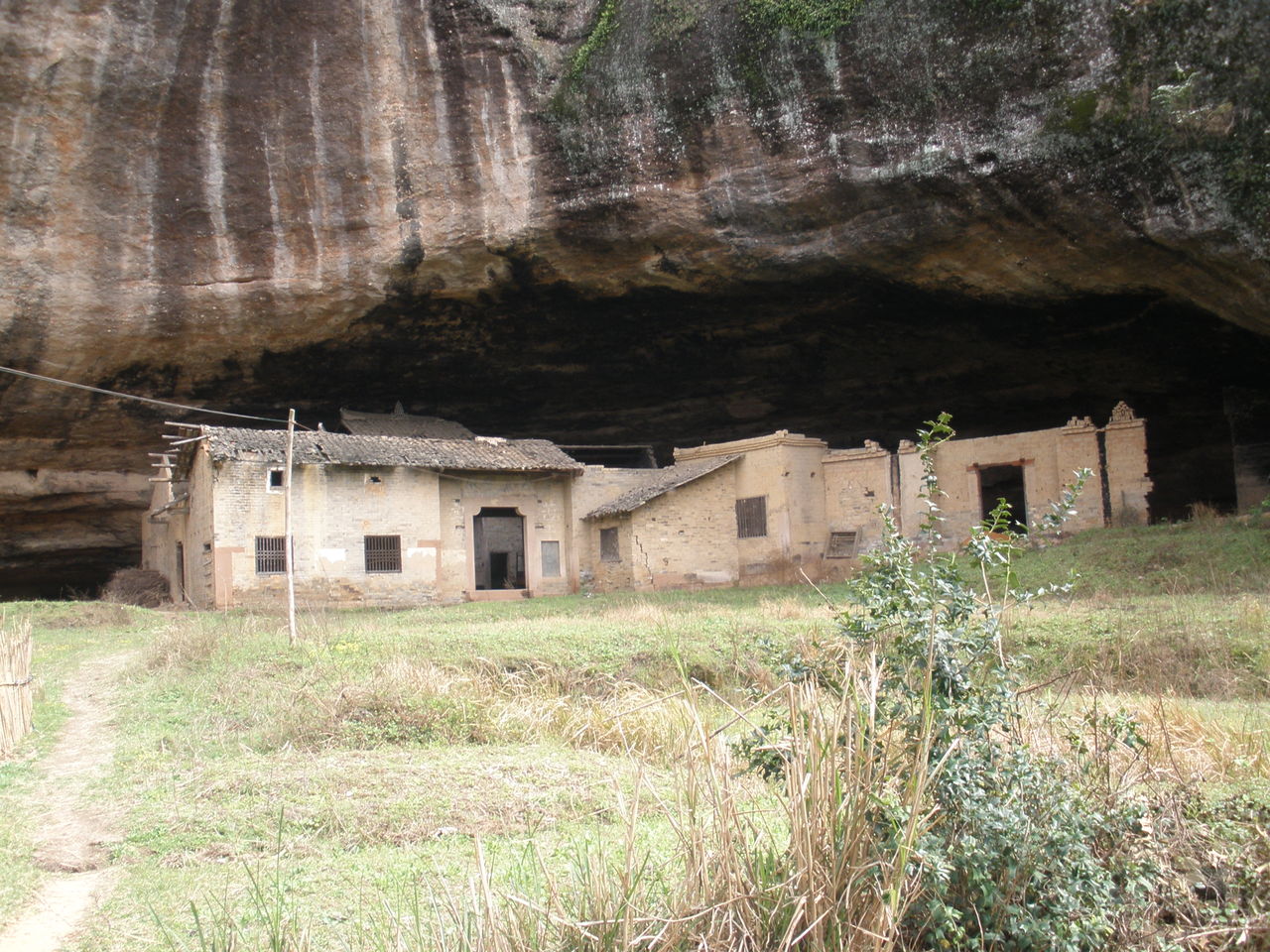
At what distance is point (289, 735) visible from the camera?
7848 mm

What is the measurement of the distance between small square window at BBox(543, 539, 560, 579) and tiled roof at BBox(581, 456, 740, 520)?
3.03 ft

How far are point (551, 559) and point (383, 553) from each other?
381 cm

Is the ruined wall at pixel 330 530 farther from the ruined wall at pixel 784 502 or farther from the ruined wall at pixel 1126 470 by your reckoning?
the ruined wall at pixel 1126 470

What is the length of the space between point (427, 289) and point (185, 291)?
397 centimetres

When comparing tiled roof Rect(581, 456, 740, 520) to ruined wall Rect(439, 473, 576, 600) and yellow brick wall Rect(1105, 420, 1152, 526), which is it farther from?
yellow brick wall Rect(1105, 420, 1152, 526)

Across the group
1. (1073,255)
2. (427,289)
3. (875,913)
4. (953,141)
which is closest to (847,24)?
(953,141)

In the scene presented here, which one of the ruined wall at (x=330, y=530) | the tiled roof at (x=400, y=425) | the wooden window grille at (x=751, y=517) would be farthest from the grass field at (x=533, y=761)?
Answer: the tiled roof at (x=400, y=425)

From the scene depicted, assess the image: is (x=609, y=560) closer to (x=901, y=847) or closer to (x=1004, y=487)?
(x=1004, y=487)

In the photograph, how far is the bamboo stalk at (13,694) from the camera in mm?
7617

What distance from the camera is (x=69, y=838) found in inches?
225

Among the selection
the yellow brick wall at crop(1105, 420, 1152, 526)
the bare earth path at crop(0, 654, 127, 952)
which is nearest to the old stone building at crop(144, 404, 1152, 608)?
the yellow brick wall at crop(1105, 420, 1152, 526)

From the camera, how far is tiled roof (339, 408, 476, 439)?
21.7 metres

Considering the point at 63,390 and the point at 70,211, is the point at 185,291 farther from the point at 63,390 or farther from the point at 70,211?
the point at 63,390

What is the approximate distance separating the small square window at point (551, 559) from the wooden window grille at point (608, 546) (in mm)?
960
